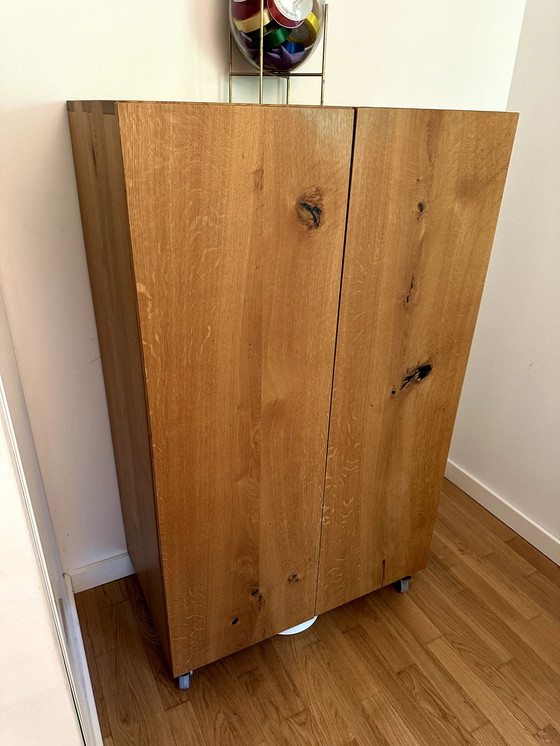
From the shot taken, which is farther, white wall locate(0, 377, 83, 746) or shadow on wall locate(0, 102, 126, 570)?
shadow on wall locate(0, 102, 126, 570)

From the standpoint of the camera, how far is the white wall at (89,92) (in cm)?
108

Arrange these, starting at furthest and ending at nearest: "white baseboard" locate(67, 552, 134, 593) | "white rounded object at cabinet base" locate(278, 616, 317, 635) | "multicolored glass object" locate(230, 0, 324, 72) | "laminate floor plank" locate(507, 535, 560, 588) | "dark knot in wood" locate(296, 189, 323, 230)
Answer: "laminate floor plank" locate(507, 535, 560, 588)
"white baseboard" locate(67, 552, 134, 593)
"white rounded object at cabinet base" locate(278, 616, 317, 635)
"multicolored glass object" locate(230, 0, 324, 72)
"dark knot in wood" locate(296, 189, 323, 230)

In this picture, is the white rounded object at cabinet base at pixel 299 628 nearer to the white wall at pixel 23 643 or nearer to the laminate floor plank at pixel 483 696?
the laminate floor plank at pixel 483 696

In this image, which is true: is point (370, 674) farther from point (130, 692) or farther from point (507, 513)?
point (507, 513)

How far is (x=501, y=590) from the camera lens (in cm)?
169

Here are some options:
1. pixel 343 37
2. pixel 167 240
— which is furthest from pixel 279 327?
Result: pixel 343 37

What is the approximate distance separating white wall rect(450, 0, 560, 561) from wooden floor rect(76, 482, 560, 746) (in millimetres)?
332

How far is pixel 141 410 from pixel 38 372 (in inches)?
17.6

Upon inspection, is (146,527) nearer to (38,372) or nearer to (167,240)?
(38,372)

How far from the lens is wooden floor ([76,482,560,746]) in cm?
129

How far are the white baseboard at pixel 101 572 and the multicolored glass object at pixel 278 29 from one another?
1.38 metres

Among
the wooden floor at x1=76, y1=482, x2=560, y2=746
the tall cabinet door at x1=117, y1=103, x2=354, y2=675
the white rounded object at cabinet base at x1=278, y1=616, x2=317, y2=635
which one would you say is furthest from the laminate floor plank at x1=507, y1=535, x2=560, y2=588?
the tall cabinet door at x1=117, y1=103, x2=354, y2=675

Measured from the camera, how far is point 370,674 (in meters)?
1.42

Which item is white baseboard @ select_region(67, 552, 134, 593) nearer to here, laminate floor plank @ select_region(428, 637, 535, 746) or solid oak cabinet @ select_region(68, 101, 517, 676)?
solid oak cabinet @ select_region(68, 101, 517, 676)
